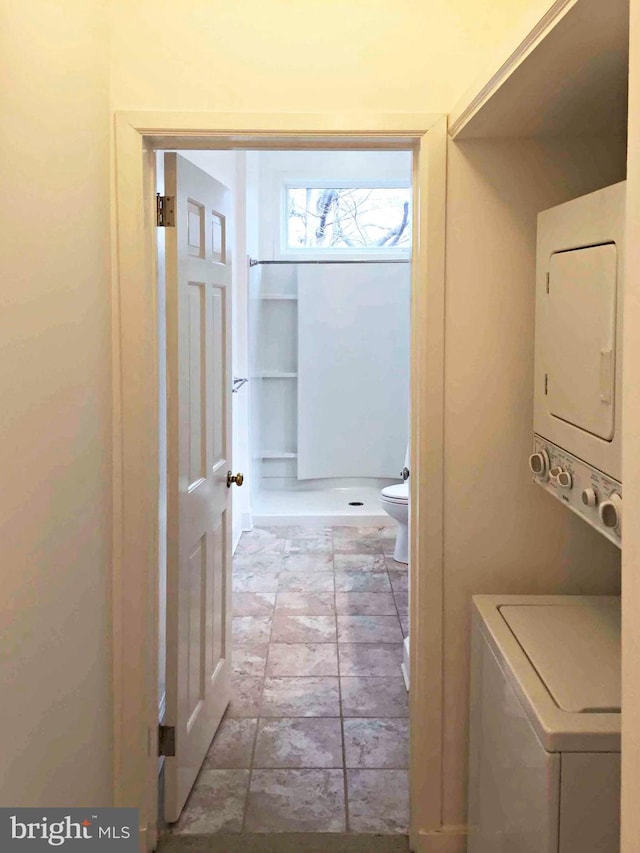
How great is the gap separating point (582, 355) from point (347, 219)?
4.41 metres

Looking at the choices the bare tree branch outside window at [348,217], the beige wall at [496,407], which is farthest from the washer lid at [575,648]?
the bare tree branch outside window at [348,217]

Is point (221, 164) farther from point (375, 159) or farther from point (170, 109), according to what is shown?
point (375, 159)

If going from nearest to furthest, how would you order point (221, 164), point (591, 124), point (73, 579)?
1. point (73, 579)
2. point (591, 124)
3. point (221, 164)

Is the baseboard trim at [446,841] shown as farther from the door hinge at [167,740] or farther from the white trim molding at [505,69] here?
the white trim molding at [505,69]

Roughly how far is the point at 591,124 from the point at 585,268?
61 cm

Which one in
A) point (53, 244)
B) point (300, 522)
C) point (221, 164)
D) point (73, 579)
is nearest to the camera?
point (53, 244)

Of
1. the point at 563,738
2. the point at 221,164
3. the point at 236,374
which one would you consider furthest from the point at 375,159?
the point at 563,738

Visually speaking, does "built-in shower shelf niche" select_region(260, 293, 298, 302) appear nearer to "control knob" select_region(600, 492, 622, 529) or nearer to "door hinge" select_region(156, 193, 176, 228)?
"door hinge" select_region(156, 193, 176, 228)

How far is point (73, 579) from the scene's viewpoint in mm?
1876

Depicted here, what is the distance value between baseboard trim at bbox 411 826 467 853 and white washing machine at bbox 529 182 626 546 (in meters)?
1.04

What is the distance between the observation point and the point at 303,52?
A: 6.91 feet

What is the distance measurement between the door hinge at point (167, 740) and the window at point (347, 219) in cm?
405

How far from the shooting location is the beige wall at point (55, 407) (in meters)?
1.51

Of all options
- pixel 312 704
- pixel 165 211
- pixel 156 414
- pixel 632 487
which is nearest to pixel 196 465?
pixel 156 414
